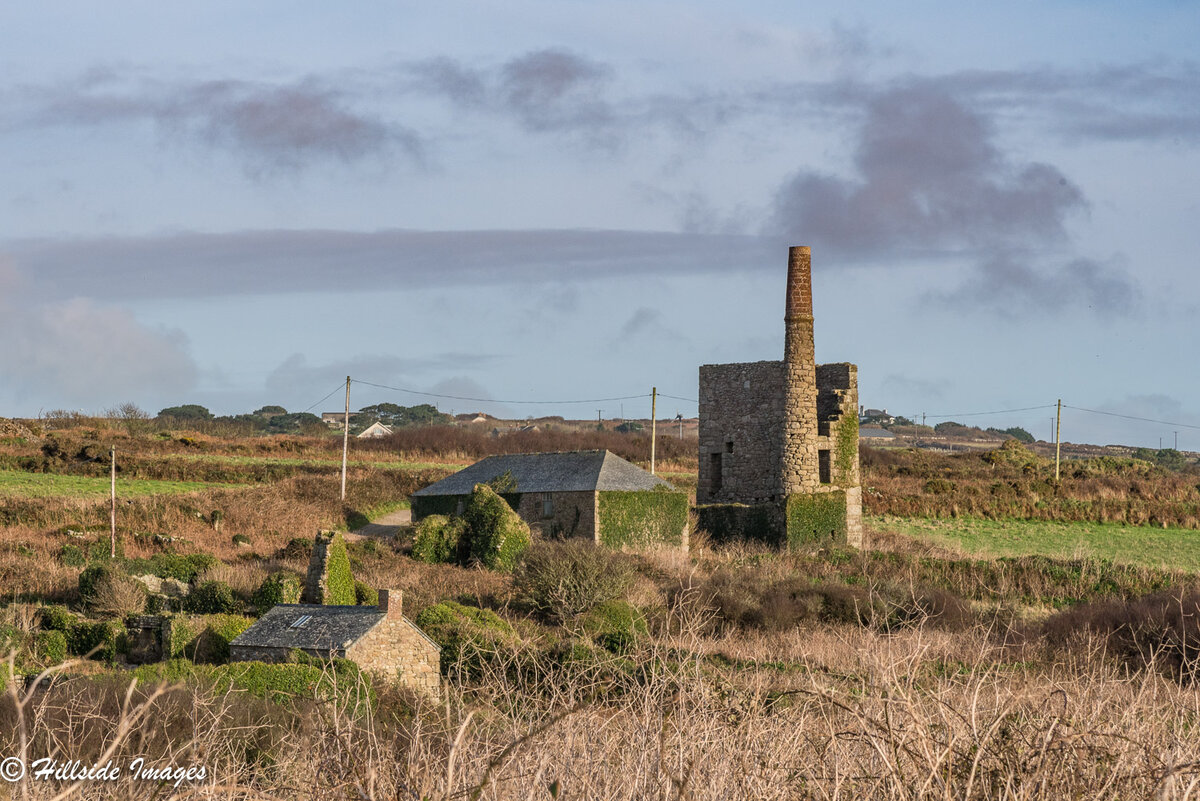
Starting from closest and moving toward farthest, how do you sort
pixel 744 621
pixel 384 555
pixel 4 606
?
pixel 4 606 < pixel 744 621 < pixel 384 555

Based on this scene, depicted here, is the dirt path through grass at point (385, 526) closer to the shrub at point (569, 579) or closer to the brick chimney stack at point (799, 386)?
the shrub at point (569, 579)

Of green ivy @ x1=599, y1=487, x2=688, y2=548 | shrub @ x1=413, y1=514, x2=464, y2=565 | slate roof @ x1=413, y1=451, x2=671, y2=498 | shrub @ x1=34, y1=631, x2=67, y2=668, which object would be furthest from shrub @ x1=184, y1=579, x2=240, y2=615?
green ivy @ x1=599, y1=487, x2=688, y2=548

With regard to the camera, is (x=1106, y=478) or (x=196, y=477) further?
(x=1106, y=478)

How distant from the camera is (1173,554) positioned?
39.3m

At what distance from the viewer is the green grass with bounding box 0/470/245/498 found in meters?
43.9

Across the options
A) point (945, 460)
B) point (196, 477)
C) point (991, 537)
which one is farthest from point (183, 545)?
point (945, 460)

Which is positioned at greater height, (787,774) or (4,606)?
(787,774)

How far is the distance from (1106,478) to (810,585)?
31.1 metres

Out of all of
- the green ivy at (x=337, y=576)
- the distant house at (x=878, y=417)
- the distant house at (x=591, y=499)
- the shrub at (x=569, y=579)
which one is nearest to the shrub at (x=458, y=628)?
the green ivy at (x=337, y=576)

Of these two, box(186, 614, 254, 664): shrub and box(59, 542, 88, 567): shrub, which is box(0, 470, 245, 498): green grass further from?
box(186, 614, 254, 664): shrub

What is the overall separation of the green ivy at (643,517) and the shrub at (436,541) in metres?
4.45

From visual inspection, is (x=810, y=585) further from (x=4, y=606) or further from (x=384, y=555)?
(x=4, y=606)

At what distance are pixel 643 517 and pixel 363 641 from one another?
17.7m

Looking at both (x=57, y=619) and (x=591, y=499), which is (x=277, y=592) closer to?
(x=57, y=619)
